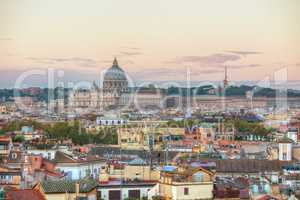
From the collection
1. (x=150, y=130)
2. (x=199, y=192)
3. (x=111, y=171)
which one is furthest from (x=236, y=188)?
(x=150, y=130)

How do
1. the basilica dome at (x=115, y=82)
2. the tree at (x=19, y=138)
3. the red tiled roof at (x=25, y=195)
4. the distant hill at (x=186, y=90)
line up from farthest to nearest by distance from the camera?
the basilica dome at (x=115, y=82), the distant hill at (x=186, y=90), the tree at (x=19, y=138), the red tiled roof at (x=25, y=195)

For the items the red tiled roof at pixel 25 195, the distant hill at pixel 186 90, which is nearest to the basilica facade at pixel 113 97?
the distant hill at pixel 186 90

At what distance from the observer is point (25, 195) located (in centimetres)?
834

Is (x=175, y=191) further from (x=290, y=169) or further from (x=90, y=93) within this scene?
(x=90, y=93)

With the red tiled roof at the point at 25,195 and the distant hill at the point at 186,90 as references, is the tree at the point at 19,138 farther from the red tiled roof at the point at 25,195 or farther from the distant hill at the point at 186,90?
the red tiled roof at the point at 25,195

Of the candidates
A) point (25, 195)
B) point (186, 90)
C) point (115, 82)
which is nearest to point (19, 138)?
point (25, 195)

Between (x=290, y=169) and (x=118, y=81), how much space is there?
26.5 m

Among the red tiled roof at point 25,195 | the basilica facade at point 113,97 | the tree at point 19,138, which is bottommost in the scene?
the red tiled roof at point 25,195

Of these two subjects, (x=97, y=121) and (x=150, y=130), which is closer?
(x=150, y=130)

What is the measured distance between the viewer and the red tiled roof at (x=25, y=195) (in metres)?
8.20

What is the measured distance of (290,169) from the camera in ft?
38.9

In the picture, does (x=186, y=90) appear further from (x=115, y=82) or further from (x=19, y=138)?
(x=19, y=138)

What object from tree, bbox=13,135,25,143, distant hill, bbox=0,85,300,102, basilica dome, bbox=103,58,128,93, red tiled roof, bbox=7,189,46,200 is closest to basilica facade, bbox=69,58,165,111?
basilica dome, bbox=103,58,128,93

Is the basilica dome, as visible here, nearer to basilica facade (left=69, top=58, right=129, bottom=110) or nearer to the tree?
basilica facade (left=69, top=58, right=129, bottom=110)
